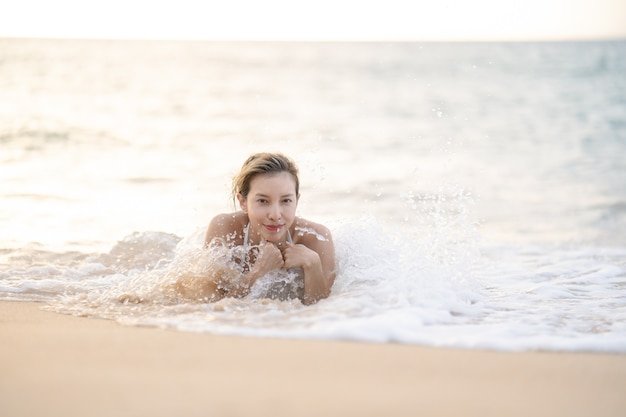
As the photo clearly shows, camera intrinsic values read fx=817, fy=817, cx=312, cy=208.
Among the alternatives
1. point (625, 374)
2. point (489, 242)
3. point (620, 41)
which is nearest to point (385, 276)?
point (625, 374)

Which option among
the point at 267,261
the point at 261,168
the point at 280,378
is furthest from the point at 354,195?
the point at 280,378

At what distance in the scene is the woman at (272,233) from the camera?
5.11 meters

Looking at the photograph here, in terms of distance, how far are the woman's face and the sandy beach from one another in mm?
1378

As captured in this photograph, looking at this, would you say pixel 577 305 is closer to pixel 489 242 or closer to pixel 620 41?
pixel 489 242

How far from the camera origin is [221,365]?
3.42 m

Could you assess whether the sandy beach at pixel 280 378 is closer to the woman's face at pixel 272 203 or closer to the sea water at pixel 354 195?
the sea water at pixel 354 195

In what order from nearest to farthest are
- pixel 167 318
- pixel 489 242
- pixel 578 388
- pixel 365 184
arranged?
pixel 578 388 < pixel 167 318 < pixel 489 242 < pixel 365 184

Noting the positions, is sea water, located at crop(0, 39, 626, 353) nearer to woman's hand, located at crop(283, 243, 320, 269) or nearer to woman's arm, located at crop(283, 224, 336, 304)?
woman's arm, located at crop(283, 224, 336, 304)

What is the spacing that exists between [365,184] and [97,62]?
2293cm

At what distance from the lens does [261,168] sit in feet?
17.2

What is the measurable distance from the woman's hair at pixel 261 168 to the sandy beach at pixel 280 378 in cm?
155

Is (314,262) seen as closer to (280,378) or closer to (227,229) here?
(227,229)

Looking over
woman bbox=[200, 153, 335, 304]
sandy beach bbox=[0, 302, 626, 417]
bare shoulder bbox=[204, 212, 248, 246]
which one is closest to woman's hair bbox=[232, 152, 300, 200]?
woman bbox=[200, 153, 335, 304]

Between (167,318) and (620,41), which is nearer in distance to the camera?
(167,318)
